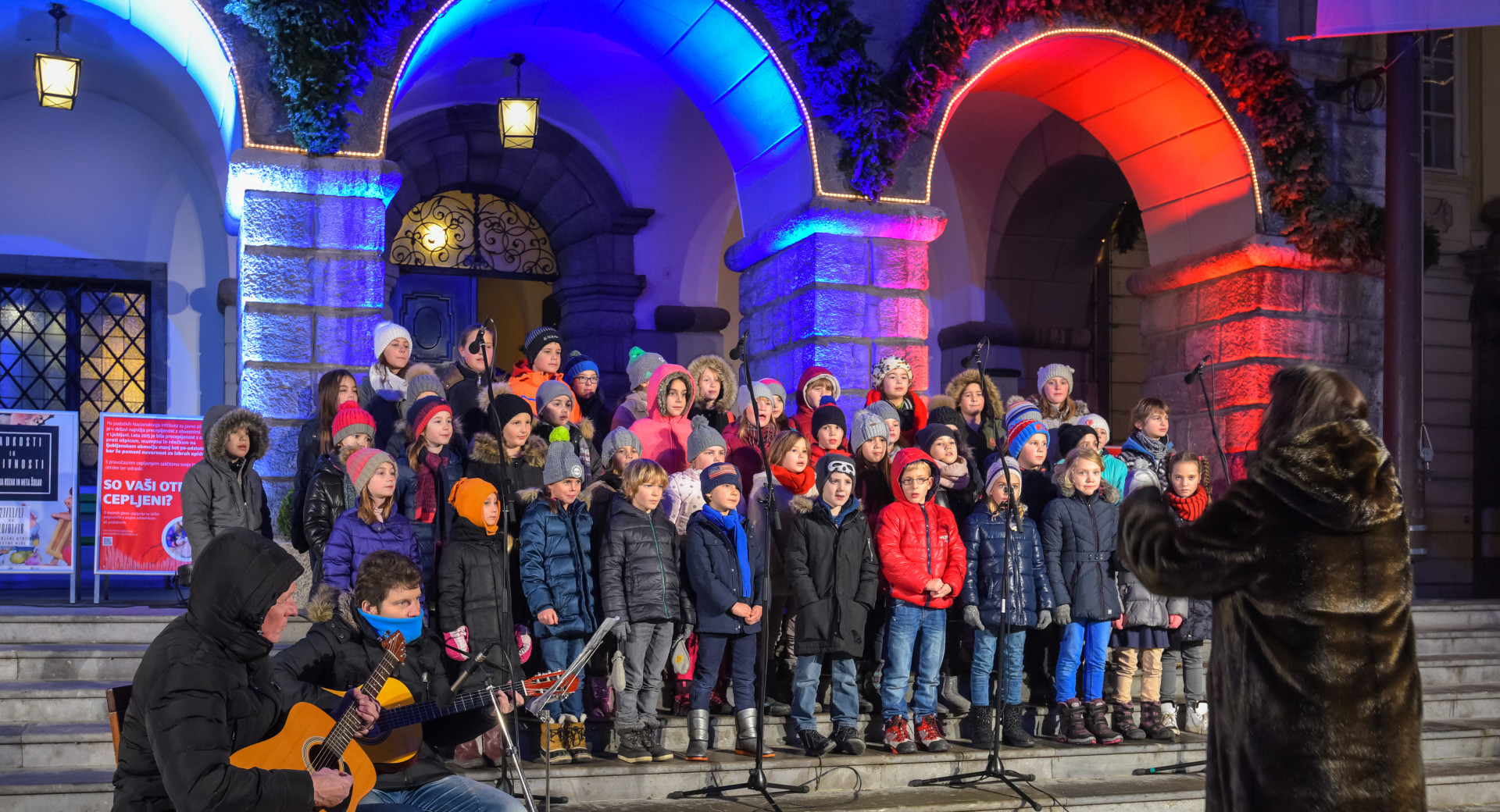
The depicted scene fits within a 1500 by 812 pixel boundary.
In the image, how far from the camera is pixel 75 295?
1129 centimetres

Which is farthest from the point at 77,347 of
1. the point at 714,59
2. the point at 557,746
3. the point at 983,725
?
the point at 983,725

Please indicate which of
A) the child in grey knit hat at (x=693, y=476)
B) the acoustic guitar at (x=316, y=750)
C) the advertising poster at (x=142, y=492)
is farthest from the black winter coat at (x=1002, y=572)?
the advertising poster at (x=142, y=492)

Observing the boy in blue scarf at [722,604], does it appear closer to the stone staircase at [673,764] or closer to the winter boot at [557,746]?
the stone staircase at [673,764]

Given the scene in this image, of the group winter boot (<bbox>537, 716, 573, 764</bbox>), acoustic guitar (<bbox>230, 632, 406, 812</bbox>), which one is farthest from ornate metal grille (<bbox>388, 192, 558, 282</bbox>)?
acoustic guitar (<bbox>230, 632, 406, 812</bbox>)

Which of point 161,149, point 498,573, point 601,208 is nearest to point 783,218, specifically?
point 601,208

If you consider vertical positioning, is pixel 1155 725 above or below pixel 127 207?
below

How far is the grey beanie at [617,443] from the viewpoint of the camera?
22.0ft

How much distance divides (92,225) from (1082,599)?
906 cm

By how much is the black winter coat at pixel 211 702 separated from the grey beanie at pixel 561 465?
2.64 m

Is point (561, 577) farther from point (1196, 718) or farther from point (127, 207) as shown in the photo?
point (127, 207)

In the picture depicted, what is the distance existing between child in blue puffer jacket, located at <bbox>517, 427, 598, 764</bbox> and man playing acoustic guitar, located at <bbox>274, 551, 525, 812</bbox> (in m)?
1.32

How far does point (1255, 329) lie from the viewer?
32.6ft

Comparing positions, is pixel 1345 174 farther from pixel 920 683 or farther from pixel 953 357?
pixel 920 683

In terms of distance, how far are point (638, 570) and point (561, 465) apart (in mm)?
620
